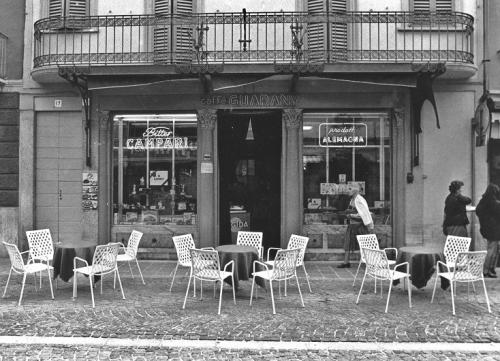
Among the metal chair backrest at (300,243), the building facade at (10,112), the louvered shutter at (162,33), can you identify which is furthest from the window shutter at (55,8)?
the metal chair backrest at (300,243)

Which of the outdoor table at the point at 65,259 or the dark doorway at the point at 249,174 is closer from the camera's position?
the outdoor table at the point at 65,259

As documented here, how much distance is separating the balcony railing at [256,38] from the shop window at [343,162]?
156 cm

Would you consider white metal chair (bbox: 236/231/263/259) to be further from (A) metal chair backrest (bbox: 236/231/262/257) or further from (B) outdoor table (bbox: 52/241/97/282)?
(B) outdoor table (bbox: 52/241/97/282)

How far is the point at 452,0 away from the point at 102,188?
376 inches

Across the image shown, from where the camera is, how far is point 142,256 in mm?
12570

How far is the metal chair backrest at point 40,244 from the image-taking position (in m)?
9.50

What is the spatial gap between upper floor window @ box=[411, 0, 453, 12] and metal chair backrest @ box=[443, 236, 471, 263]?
6.11m

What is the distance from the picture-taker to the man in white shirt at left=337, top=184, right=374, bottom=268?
11.1 meters

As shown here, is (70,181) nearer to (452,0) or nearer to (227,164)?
(227,164)

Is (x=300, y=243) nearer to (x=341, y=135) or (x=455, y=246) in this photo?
(x=455, y=246)

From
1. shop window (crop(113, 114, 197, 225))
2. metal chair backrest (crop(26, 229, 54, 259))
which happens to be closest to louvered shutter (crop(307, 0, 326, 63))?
shop window (crop(113, 114, 197, 225))

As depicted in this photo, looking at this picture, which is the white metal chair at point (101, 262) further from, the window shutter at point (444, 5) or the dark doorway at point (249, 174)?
the window shutter at point (444, 5)

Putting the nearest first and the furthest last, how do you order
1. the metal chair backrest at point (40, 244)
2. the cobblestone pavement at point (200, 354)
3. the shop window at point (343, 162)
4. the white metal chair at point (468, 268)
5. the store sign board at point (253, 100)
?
the cobblestone pavement at point (200, 354) < the white metal chair at point (468, 268) < the metal chair backrest at point (40, 244) < the store sign board at point (253, 100) < the shop window at point (343, 162)

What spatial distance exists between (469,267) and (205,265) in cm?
386
